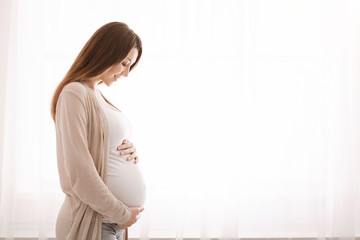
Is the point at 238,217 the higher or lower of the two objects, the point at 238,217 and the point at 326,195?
the lower

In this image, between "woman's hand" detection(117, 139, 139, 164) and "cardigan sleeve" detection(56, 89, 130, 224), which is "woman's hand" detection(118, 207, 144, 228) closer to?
"cardigan sleeve" detection(56, 89, 130, 224)

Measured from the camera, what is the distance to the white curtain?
6.35 ft

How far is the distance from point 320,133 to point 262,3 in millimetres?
836

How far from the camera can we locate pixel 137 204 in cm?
122

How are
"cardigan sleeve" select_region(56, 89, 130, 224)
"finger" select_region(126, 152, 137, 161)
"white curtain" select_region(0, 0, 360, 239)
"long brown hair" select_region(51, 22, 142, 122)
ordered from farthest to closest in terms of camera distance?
"white curtain" select_region(0, 0, 360, 239) < "finger" select_region(126, 152, 137, 161) < "long brown hair" select_region(51, 22, 142, 122) < "cardigan sleeve" select_region(56, 89, 130, 224)

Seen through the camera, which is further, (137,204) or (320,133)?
(320,133)

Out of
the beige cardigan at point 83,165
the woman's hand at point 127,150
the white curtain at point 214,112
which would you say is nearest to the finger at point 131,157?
the woman's hand at point 127,150

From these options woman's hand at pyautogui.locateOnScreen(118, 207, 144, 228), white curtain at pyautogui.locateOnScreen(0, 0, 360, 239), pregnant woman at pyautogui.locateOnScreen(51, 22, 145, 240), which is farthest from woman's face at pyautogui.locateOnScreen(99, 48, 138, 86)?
white curtain at pyautogui.locateOnScreen(0, 0, 360, 239)

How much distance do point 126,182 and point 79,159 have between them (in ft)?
0.75

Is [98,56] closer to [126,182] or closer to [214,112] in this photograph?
[126,182]

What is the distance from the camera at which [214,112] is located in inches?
78.1

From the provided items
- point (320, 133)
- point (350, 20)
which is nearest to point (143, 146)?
point (320, 133)

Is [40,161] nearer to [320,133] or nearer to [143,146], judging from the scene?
[143,146]

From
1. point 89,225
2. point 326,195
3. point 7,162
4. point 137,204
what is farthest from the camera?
point 326,195
